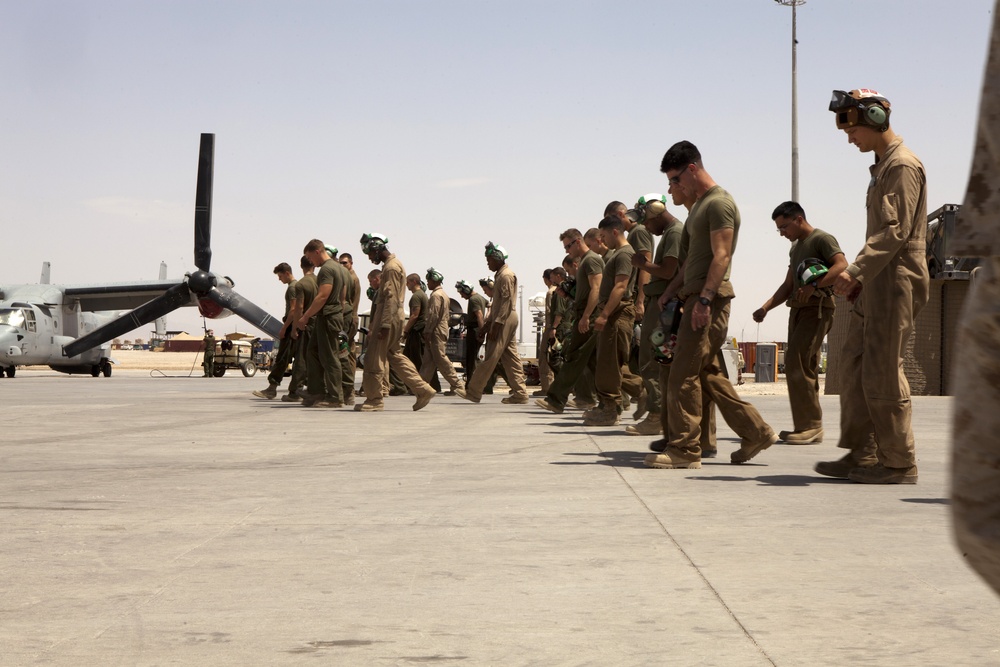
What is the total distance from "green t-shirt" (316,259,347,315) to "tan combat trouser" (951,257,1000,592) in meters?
14.0

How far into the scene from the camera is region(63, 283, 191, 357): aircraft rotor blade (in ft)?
135

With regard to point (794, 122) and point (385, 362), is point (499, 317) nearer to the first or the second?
point (385, 362)

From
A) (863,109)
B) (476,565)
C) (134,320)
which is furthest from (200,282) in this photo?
(476,565)

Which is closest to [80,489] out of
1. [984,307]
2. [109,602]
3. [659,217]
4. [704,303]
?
[109,602]

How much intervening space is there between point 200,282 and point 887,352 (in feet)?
120

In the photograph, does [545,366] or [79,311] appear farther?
[79,311]

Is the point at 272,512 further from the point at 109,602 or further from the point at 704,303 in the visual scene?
the point at 704,303

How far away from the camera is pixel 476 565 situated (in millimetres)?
4195

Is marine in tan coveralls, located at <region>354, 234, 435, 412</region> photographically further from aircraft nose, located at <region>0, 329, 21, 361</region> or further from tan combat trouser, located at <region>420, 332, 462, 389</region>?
aircraft nose, located at <region>0, 329, 21, 361</region>

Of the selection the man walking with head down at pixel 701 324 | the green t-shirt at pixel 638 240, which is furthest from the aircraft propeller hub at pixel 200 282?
the man walking with head down at pixel 701 324

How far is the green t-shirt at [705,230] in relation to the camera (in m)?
7.42

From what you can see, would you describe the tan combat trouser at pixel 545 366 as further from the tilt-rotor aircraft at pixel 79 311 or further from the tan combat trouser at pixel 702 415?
the tilt-rotor aircraft at pixel 79 311

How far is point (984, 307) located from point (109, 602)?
3.00m

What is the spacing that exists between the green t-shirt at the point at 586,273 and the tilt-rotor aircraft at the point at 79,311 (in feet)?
97.2
